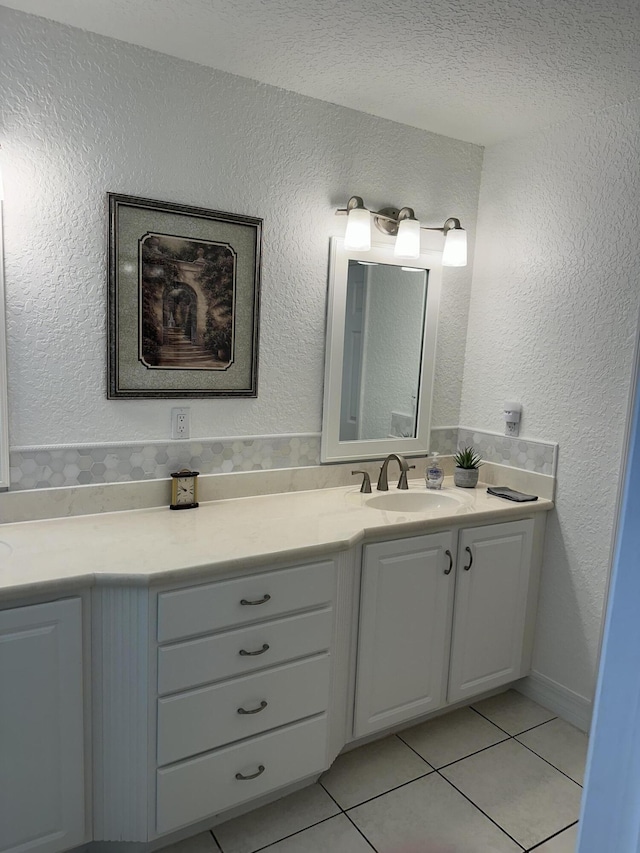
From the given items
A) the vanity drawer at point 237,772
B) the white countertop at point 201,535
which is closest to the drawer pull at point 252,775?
the vanity drawer at point 237,772

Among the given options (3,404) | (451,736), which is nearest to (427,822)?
(451,736)

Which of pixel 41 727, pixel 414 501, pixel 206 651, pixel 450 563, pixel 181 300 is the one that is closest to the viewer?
pixel 41 727

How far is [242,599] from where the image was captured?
1.70 metres

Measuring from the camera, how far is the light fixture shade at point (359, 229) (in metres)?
2.30

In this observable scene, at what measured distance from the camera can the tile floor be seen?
1.81 metres

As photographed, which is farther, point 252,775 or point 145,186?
point 145,186

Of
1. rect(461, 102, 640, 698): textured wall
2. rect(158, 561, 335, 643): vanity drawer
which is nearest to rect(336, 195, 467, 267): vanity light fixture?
rect(461, 102, 640, 698): textured wall

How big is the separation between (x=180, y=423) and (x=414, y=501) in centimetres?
105

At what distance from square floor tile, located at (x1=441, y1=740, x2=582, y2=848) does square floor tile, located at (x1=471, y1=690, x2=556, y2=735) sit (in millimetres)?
127

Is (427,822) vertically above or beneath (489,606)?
beneath

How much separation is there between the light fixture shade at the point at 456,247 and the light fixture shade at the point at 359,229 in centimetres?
44

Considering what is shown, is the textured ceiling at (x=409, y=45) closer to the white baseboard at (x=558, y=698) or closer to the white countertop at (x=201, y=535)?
the white countertop at (x=201, y=535)

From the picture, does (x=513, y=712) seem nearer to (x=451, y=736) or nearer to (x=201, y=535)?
(x=451, y=736)

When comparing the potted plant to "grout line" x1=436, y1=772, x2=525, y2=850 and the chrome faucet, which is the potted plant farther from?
"grout line" x1=436, y1=772, x2=525, y2=850
